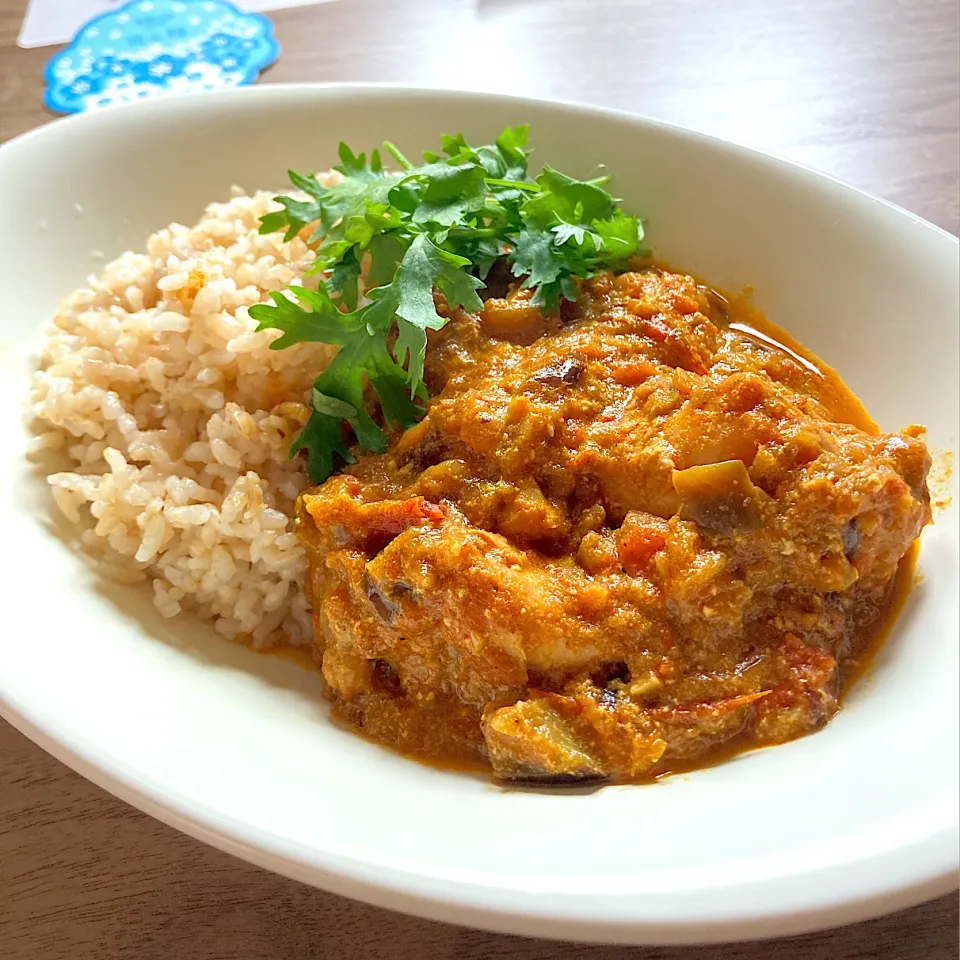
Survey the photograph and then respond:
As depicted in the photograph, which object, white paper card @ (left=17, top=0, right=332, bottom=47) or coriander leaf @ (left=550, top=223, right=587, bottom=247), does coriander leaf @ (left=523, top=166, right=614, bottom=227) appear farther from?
white paper card @ (left=17, top=0, right=332, bottom=47)

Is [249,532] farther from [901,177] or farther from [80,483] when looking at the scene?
[901,177]

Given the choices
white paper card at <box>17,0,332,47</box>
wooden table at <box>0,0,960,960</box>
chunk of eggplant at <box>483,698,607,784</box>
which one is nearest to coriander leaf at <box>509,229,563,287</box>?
chunk of eggplant at <box>483,698,607,784</box>

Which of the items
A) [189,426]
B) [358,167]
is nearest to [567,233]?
[358,167]

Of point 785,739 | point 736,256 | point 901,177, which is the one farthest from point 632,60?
point 785,739

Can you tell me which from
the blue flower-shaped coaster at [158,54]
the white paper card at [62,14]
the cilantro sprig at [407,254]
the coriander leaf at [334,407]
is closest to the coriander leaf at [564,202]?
the cilantro sprig at [407,254]

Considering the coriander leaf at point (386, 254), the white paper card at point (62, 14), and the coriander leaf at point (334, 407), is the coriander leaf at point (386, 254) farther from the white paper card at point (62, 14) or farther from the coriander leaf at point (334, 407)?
the white paper card at point (62, 14)
